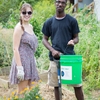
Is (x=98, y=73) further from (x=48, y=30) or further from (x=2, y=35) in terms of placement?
(x=2, y=35)

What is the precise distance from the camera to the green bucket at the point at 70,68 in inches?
151

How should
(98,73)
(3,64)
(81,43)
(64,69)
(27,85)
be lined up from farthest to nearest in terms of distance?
(3,64) < (81,43) < (98,73) < (27,85) < (64,69)


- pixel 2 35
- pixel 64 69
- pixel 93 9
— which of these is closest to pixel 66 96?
pixel 64 69

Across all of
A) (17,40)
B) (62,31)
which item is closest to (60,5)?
(62,31)

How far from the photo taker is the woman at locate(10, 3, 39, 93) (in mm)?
4125

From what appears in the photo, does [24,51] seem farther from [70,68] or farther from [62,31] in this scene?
[70,68]

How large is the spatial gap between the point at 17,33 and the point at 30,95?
99 cm

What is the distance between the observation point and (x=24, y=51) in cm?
426

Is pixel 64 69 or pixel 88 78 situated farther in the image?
pixel 88 78

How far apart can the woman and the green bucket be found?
65 centimetres

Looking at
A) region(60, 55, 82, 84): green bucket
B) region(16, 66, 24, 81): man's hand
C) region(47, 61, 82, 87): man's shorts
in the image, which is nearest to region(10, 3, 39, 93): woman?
region(16, 66, 24, 81): man's hand

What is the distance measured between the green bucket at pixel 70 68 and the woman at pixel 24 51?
2.12ft

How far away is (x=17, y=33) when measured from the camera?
13.4 feet

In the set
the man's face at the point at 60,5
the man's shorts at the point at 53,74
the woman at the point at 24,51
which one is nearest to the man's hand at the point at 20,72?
the woman at the point at 24,51
